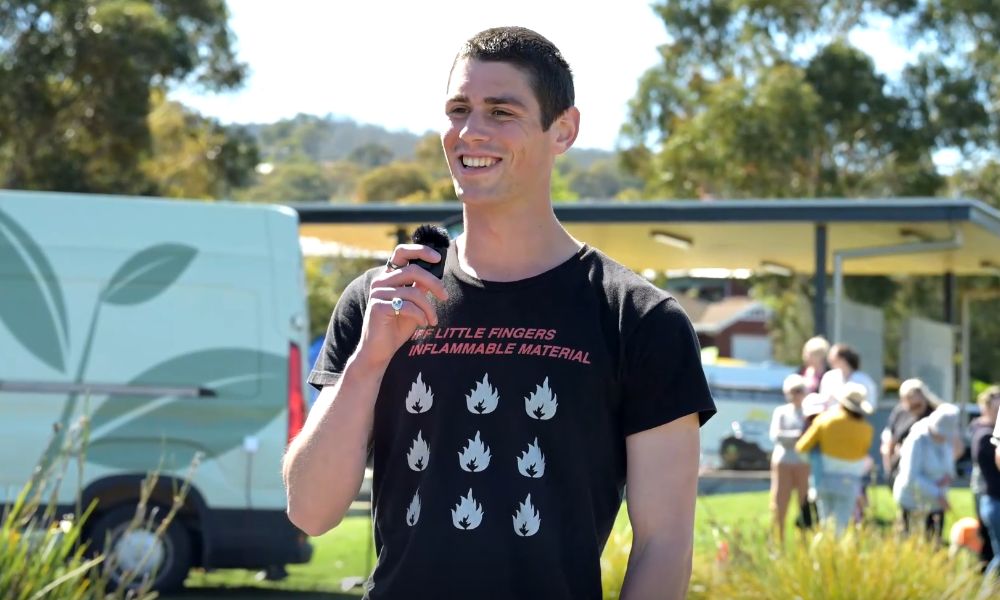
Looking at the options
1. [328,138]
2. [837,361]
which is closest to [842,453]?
[837,361]

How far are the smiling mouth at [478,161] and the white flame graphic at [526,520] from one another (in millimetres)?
588

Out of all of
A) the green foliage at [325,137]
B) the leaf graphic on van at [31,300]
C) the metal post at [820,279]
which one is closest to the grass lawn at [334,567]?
the leaf graphic on van at [31,300]

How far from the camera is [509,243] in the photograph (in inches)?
107

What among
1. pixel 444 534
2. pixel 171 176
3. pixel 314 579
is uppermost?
pixel 171 176

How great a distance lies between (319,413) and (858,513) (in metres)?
8.74

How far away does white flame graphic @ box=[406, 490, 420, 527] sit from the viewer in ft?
8.53

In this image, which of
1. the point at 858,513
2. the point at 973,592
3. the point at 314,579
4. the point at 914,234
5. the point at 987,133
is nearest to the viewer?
the point at 973,592

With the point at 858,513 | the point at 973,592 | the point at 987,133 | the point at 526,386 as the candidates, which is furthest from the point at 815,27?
the point at 526,386

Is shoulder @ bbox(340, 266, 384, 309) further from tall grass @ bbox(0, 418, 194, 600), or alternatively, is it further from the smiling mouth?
tall grass @ bbox(0, 418, 194, 600)

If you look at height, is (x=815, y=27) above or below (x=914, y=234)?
above

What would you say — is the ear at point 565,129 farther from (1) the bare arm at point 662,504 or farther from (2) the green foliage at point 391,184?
(2) the green foliage at point 391,184

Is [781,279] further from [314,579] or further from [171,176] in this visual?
[314,579]

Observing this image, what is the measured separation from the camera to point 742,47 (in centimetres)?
3819

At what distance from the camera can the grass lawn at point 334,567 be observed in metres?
9.15
